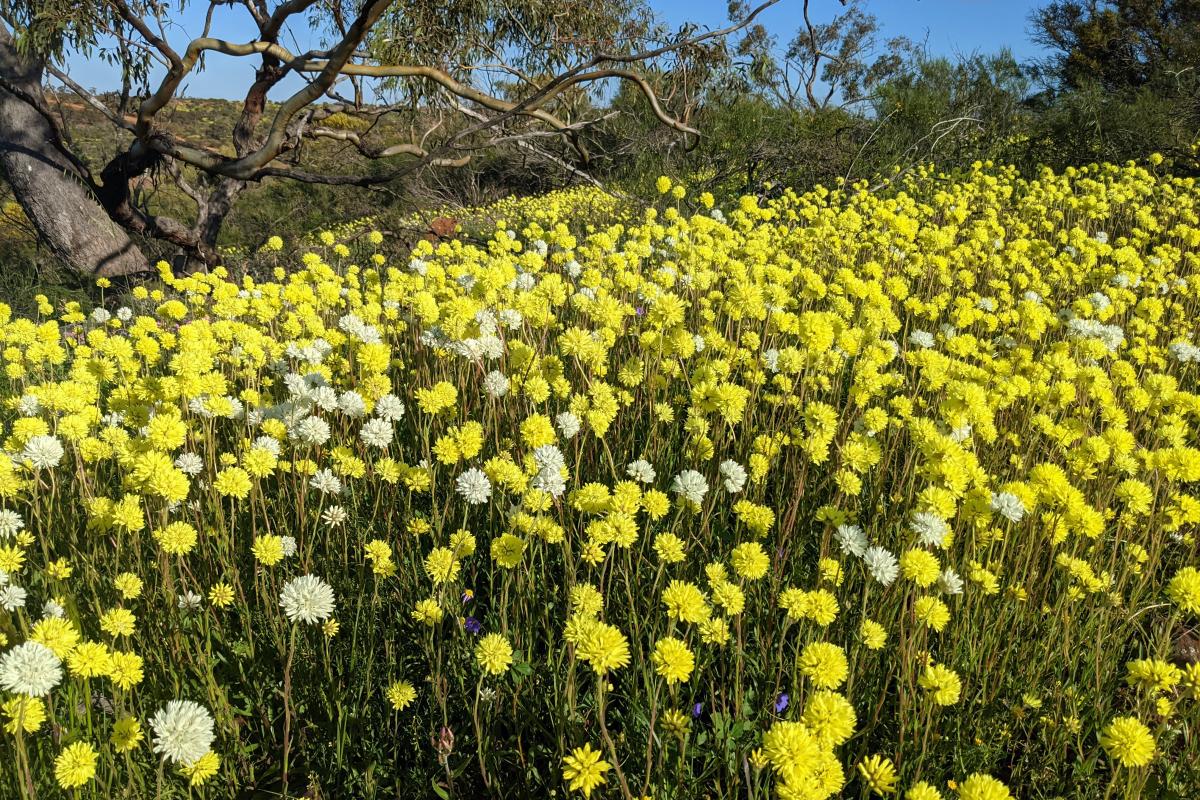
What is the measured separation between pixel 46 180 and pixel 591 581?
8790 millimetres

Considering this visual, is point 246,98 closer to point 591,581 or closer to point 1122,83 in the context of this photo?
point 591,581

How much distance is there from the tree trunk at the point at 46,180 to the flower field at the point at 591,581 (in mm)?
5817

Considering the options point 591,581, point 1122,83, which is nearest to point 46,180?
point 591,581

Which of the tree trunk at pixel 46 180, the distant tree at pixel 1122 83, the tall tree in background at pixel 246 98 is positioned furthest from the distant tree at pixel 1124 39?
the tree trunk at pixel 46 180

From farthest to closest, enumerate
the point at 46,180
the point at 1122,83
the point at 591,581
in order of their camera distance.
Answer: the point at 1122,83 < the point at 46,180 < the point at 591,581

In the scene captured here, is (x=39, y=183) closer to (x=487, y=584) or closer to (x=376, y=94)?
(x=376, y=94)

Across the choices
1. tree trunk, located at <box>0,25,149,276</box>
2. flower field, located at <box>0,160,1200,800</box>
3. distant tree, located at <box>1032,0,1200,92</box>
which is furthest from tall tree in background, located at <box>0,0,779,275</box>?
distant tree, located at <box>1032,0,1200,92</box>

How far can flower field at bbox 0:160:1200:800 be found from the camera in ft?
4.82

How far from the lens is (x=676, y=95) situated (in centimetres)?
1121

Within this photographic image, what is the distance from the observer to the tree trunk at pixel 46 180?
7461 mm

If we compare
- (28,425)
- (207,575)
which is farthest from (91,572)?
(28,425)

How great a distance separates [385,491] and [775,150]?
32.7ft

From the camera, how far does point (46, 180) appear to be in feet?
24.7

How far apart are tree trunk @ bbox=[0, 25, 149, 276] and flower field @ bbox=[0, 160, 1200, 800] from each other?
5817 millimetres
